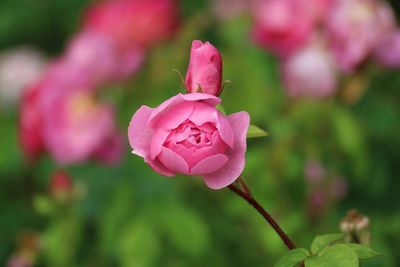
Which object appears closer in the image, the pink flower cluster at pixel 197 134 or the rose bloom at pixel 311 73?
the pink flower cluster at pixel 197 134

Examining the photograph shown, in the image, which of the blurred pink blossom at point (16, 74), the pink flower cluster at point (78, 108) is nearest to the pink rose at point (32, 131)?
the pink flower cluster at point (78, 108)

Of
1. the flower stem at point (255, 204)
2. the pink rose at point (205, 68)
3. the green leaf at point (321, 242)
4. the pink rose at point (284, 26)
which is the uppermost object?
the pink rose at point (205, 68)

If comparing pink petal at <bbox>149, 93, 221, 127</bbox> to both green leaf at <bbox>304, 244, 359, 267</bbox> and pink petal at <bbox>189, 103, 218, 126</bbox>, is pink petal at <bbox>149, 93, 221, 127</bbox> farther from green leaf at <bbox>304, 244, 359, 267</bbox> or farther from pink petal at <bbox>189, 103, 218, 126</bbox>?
green leaf at <bbox>304, 244, 359, 267</bbox>

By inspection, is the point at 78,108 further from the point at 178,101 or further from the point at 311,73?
the point at 178,101

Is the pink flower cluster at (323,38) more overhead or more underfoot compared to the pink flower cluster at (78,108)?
more overhead

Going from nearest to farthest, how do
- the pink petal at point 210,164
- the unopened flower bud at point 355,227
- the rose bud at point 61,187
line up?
the pink petal at point 210,164 → the unopened flower bud at point 355,227 → the rose bud at point 61,187

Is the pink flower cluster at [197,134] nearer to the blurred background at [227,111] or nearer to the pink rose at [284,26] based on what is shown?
the blurred background at [227,111]

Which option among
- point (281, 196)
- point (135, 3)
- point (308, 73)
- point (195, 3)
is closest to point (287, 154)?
point (281, 196)
